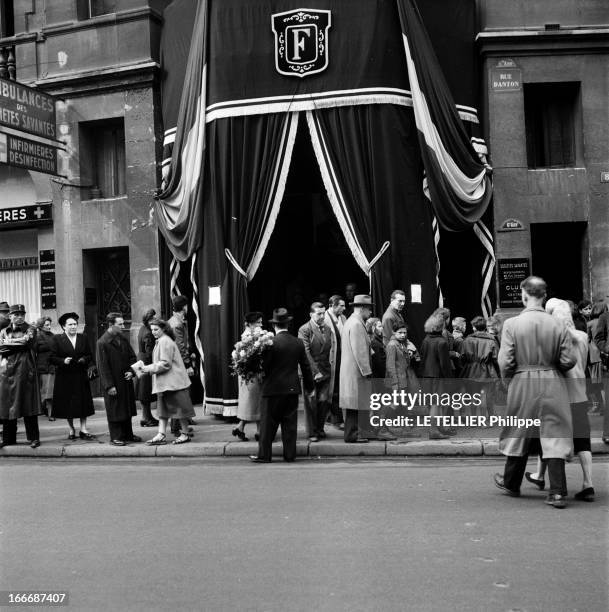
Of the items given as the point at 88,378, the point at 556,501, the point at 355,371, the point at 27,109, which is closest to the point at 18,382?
the point at 88,378

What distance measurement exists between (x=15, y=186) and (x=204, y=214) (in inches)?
245

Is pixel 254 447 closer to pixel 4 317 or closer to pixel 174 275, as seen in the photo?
pixel 174 275

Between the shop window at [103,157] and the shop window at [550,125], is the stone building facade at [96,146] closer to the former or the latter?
the shop window at [103,157]

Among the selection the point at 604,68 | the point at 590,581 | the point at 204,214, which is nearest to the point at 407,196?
the point at 204,214

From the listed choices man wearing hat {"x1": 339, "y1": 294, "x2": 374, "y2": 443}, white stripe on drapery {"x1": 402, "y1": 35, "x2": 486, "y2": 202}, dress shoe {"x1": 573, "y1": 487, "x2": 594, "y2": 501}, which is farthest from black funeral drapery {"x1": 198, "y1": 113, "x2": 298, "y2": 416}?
dress shoe {"x1": 573, "y1": 487, "x2": 594, "y2": 501}

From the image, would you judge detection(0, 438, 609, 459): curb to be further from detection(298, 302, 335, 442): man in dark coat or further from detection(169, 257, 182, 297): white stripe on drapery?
detection(169, 257, 182, 297): white stripe on drapery

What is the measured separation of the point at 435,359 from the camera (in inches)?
436

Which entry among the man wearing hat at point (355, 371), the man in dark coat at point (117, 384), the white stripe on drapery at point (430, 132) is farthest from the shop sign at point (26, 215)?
the man wearing hat at point (355, 371)

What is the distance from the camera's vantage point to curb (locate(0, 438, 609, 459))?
33.3 feet

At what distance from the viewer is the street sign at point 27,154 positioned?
47.5ft

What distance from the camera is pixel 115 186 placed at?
16.7 m

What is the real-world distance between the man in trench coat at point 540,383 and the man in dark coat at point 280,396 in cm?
329

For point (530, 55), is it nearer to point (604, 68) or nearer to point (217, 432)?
point (604, 68)

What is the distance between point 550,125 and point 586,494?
9943 millimetres
